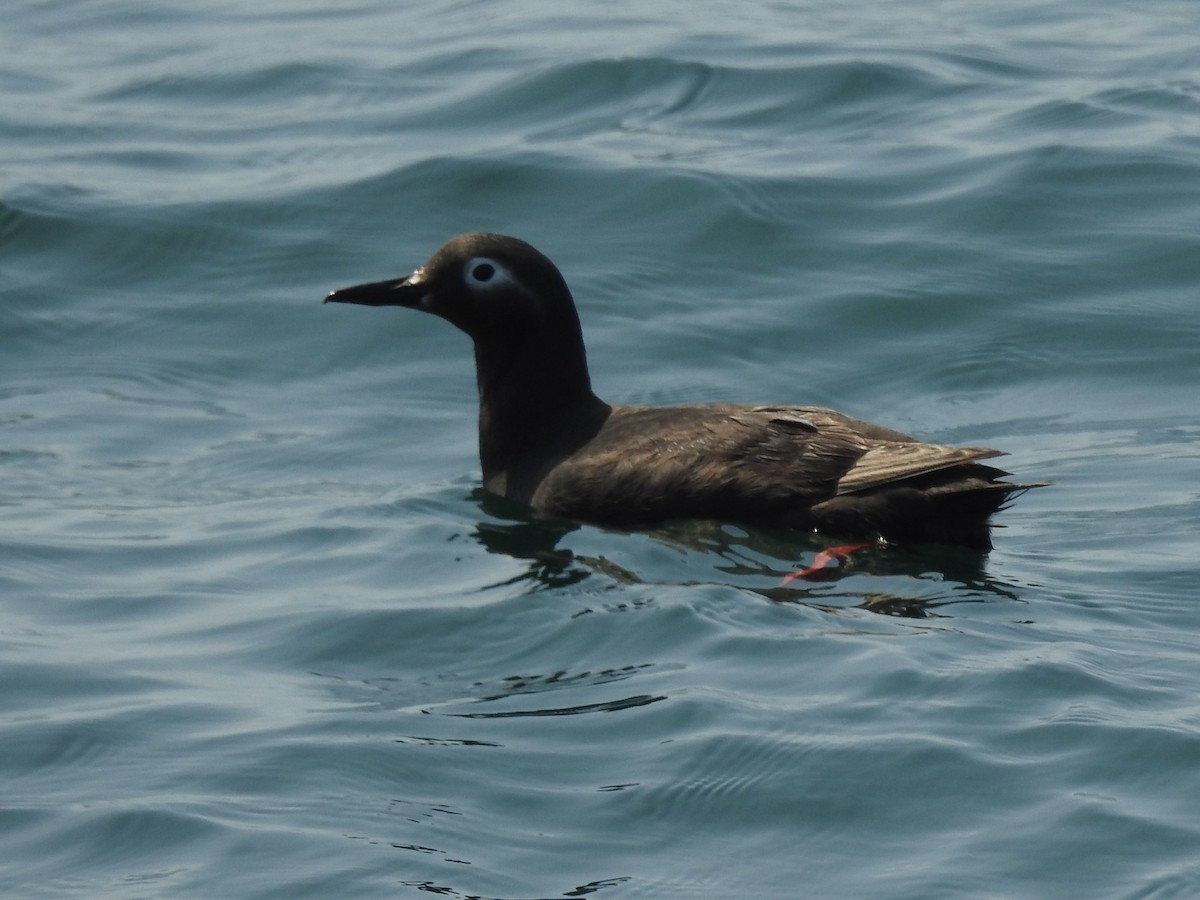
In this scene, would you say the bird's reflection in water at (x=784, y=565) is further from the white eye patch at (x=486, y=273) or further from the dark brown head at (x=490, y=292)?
the white eye patch at (x=486, y=273)

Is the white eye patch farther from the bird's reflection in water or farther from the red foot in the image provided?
the red foot

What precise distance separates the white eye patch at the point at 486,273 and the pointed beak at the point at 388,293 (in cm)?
21

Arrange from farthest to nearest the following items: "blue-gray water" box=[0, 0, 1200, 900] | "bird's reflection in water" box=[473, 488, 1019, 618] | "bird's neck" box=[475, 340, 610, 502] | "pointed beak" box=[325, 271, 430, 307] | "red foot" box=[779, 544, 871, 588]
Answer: "pointed beak" box=[325, 271, 430, 307] → "bird's neck" box=[475, 340, 610, 502] → "red foot" box=[779, 544, 871, 588] → "bird's reflection in water" box=[473, 488, 1019, 618] → "blue-gray water" box=[0, 0, 1200, 900]

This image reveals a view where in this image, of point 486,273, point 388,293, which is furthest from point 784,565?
point 388,293

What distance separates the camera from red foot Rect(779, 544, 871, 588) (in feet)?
26.9

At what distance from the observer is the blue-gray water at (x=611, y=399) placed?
6113 millimetres

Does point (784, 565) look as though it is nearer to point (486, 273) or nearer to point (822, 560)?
point (822, 560)

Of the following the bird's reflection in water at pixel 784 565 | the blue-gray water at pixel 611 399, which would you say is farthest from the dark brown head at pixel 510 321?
the bird's reflection in water at pixel 784 565

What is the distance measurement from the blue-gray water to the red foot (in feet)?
0.27

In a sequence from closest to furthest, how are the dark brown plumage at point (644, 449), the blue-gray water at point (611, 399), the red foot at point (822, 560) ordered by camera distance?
the blue-gray water at point (611, 399), the red foot at point (822, 560), the dark brown plumage at point (644, 449)

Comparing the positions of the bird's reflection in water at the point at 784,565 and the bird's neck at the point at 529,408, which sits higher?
the bird's neck at the point at 529,408

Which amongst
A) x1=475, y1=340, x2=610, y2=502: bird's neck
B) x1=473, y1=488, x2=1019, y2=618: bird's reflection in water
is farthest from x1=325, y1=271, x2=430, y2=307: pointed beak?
x1=473, y1=488, x2=1019, y2=618: bird's reflection in water

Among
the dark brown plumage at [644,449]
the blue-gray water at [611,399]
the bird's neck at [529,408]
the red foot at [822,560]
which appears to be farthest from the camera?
the bird's neck at [529,408]

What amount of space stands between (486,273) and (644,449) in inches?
48.2
